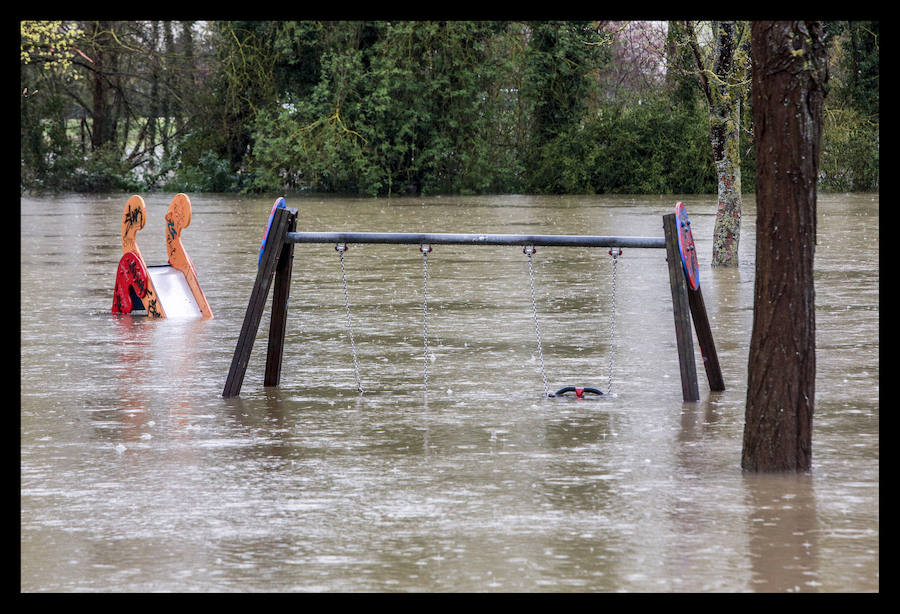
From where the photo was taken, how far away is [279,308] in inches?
355

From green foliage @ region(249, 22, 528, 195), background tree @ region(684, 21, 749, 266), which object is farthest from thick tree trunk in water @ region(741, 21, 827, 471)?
→ green foliage @ region(249, 22, 528, 195)

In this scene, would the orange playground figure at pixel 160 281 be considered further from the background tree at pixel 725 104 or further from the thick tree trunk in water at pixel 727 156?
the thick tree trunk in water at pixel 727 156

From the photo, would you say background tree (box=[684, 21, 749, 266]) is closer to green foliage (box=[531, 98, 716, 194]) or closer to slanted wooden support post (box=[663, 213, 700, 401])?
slanted wooden support post (box=[663, 213, 700, 401])

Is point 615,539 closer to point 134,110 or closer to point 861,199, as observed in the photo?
point 861,199

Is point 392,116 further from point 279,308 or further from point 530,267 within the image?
point 530,267

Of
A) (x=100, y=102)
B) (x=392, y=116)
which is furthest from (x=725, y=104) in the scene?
(x=100, y=102)

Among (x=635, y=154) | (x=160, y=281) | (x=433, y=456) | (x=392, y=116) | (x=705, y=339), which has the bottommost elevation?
(x=433, y=456)

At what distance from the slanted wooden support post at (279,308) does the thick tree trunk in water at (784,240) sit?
3.42 metres

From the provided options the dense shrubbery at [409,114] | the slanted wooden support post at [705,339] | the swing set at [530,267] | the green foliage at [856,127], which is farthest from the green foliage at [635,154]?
the swing set at [530,267]

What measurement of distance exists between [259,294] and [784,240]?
3.56 meters

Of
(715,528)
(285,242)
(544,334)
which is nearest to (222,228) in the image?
(544,334)

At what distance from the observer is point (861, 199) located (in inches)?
1315

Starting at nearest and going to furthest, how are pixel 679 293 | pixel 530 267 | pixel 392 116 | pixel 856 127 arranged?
pixel 679 293 < pixel 530 267 < pixel 856 127 < pixel 392 116
